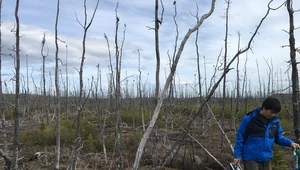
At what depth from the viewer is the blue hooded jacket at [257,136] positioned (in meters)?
3.49

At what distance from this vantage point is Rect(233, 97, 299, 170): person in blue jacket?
349 centimetres

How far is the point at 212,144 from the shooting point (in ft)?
31.6

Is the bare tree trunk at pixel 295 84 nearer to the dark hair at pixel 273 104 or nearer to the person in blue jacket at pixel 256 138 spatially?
the person in blue jacket at pixel 256 138

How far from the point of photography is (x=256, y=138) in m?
3.51

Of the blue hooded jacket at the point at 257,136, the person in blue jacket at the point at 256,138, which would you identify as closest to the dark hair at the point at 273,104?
the person in blue jacket at the point at 256,138

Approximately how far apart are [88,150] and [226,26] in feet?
17.6

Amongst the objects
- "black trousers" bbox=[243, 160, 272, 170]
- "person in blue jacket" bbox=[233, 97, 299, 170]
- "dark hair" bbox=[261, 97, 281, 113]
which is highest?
"dark hair" bbox=[261, 97, 281, 113]

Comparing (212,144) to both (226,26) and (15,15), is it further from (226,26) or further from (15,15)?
(15,15)

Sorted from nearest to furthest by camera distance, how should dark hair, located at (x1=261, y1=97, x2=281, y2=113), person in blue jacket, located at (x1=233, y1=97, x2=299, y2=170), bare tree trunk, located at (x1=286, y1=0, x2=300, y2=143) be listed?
dark hair, located at (x1=261, y1=97, x2=281, y2=113) < person in blue jacket, located at (x1=233, y1=97, x2=299, y2=170) < bare tree trunk, located at (x1=286, y1=0, x2=300, y2=143)

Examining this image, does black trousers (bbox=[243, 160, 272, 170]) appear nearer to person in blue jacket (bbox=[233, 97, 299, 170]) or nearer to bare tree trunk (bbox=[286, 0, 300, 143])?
person in blue jacket (bbox=[233, 97, 299, 170])

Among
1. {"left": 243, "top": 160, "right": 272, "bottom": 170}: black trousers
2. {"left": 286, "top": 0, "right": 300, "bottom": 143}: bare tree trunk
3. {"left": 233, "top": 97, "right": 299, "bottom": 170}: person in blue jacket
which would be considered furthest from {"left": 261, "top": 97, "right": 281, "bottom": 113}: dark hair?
{"left": 286, "top": 0, "right": 300, "bottom": 143}: bare tree trunk

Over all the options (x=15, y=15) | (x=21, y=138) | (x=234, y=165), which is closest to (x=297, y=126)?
(x=234, y=165)

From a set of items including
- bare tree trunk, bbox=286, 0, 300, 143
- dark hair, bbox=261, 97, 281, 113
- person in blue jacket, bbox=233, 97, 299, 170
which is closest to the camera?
dark hair, bbox=261, 97, 281, 113

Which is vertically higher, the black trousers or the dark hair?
the dark hair
